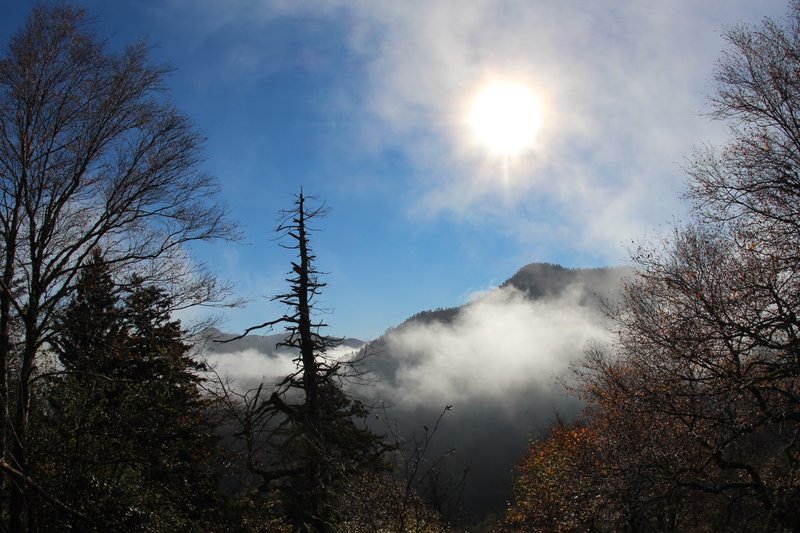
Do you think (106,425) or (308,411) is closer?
(106,425)

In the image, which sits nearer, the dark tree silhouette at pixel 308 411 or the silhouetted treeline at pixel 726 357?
the silhouetted treeline at pixel 726 357

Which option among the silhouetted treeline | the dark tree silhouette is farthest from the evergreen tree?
the silhouetted treeline

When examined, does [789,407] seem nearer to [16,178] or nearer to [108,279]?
[108,279]

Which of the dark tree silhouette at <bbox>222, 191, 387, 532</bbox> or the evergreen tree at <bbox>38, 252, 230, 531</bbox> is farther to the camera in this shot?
the dark tree silhouette at <bbox>222, 191, 387, 532</bbox>

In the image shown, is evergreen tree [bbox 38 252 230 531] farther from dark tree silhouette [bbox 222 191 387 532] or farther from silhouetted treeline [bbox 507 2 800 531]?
silhouetted treeline [bbox 507 2 800 531]

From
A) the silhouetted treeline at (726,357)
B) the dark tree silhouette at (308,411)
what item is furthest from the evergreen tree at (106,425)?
the silhouetted treeline at (726,357)

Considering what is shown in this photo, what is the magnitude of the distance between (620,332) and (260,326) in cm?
963

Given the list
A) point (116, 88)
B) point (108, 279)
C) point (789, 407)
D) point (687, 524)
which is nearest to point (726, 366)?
point (789, 407)

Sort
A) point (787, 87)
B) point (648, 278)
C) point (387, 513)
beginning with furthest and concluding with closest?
point (648, 278) → point (787, 87) → point (387, 513)

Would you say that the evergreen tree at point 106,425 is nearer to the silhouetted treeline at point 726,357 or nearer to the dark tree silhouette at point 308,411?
the dark tree silhouette at point 308,411

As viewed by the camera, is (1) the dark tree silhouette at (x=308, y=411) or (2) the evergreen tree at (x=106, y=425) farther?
(1) the dark tree silhouette at (x=308, y=411)

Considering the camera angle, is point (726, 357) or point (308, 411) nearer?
point (726, 357)

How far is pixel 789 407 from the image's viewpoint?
8281 millimetres

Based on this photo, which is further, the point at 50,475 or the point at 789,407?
the point at 789,407
